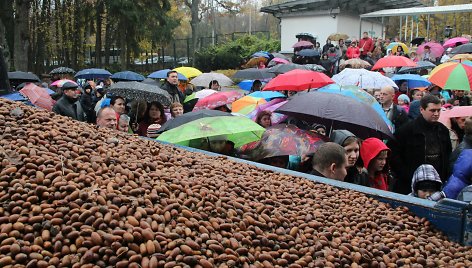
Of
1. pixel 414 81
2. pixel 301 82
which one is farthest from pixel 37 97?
pixel 414 81

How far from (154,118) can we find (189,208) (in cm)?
436

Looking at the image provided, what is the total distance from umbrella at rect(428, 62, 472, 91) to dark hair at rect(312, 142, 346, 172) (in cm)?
446

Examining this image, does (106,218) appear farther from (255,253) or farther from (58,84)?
(58,84)

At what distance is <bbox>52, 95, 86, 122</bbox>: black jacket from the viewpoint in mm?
7281

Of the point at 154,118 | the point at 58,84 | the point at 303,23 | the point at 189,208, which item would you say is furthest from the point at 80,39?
the point at 189,208

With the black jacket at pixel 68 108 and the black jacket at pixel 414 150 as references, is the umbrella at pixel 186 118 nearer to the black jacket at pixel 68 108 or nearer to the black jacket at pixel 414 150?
the black jacket at pixel 68 108

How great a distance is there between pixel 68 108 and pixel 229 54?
67.0 feet

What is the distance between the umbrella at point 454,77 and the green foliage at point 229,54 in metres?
18.7

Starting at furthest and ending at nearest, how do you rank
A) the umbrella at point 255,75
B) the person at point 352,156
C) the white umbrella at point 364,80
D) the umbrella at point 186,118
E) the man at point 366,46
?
the man at point 366,46 → the umbrella at point 255,75 → the white umbrella at point 364,80 → the umbrella at point 186,118 → the person at point 352,156

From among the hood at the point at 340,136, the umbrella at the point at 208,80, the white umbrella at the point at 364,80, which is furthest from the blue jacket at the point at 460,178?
the umbrella at the point at 208,80

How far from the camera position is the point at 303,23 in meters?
25.8

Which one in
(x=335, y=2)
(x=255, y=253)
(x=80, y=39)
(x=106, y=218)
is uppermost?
(x=335, y=2)

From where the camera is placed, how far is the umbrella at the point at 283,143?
219 inches

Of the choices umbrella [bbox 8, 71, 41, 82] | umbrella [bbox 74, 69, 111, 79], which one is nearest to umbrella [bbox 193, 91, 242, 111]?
umbrella [bbox 8, 71, 41, 82]
